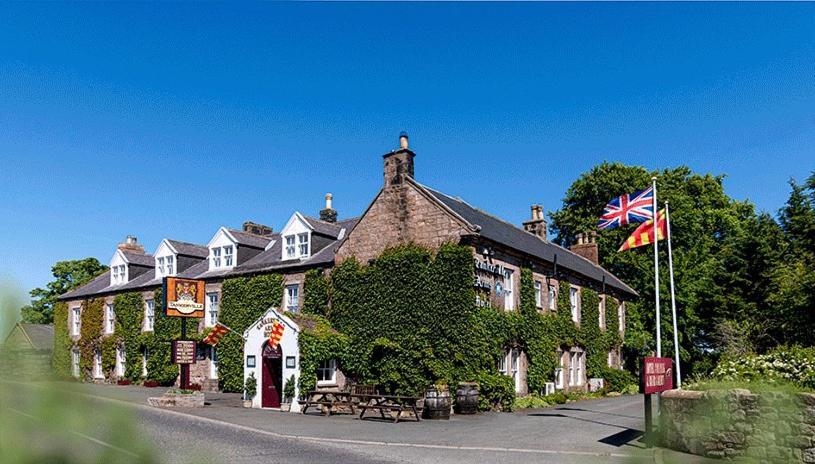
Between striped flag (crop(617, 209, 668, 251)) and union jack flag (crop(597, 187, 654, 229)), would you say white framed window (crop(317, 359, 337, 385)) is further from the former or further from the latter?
striped flag (crop(617, 209, 668, 251))

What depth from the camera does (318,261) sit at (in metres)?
31.9

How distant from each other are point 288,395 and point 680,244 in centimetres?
3292

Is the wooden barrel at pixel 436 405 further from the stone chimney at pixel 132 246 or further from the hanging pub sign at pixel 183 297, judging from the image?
the stone chimney at pixel 132 246

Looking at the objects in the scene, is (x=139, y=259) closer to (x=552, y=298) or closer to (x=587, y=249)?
(x=552, y=298)

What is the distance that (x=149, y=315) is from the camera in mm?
39719

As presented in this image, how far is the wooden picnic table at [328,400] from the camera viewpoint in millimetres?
24062

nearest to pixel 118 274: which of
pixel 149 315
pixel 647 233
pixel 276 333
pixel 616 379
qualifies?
pixel 149 315

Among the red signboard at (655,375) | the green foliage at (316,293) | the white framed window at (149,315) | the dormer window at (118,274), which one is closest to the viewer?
the red signboard at (655,375)

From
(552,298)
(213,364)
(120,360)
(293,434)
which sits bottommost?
(293,434)

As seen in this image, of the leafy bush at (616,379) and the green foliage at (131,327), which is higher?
the green foliage at (131,327)

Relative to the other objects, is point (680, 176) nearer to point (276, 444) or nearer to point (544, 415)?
point (544, 415)

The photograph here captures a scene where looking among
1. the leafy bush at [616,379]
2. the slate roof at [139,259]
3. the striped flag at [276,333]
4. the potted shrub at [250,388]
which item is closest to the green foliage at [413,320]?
the striped flag at [276,333]

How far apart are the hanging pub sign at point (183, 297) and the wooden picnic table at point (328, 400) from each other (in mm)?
6630

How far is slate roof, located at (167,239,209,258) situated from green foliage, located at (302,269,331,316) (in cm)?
1290
